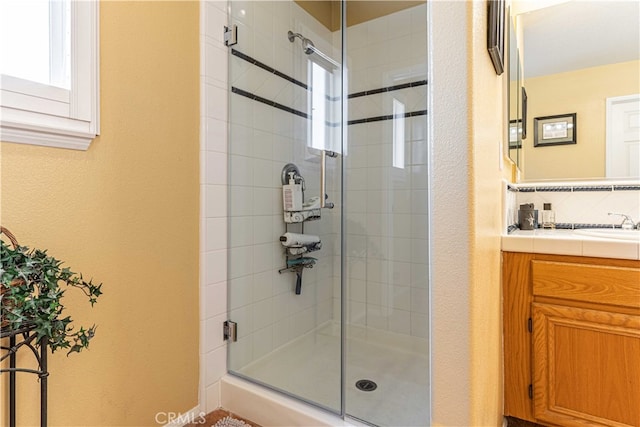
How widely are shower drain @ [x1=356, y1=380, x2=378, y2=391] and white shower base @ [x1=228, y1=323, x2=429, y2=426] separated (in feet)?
0.07

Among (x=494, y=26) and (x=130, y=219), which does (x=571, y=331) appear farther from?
(x=130, y=219)

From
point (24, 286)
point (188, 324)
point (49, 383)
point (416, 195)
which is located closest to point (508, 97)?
point (416, 195)

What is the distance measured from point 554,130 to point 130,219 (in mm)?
2151

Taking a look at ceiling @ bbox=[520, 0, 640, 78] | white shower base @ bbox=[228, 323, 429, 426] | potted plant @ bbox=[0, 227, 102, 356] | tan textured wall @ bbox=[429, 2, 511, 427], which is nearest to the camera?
potted plant @ bbox=[0, 227, 102, 356]

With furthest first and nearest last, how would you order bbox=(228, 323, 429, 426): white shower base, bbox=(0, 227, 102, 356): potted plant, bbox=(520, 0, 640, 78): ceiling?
bbox=(520, 0, 640, 78): ceiling < bbox=(228, 323, 429, 426): white shower base < bbox=(0, 227, 102, 356): potted plant

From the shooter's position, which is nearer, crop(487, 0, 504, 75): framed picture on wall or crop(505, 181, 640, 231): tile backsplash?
crop(487, 0, 504, 75): framed picture on wall

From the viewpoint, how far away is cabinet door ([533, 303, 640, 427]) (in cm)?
129

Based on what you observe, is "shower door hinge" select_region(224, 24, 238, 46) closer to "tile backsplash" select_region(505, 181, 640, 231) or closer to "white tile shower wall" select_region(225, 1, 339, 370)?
"white tile shower wall" select_region(225, 1, 339, 370)

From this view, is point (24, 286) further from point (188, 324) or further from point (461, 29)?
point (461, 29)

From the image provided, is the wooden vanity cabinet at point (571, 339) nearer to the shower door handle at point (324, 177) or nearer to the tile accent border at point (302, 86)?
the shower door handle at point (324, 177)

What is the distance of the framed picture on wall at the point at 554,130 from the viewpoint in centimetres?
185

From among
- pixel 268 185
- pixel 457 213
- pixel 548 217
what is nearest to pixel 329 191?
pixel 268 185

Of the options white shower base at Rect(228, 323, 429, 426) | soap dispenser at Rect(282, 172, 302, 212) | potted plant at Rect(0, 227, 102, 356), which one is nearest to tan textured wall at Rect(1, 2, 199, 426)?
potted plant at Rect(0, 227, 102, 356)

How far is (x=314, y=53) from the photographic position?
2035mm
